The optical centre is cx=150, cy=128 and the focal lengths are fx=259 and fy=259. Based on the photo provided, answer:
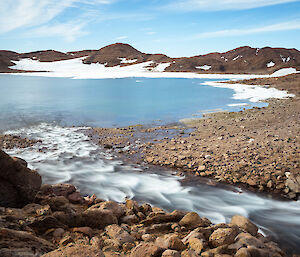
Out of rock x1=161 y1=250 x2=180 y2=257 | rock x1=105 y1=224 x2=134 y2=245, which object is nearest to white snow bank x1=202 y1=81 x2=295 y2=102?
rock x1=105 y1=224 x2=134 y2=245

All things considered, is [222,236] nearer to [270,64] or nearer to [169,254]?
[169,254]

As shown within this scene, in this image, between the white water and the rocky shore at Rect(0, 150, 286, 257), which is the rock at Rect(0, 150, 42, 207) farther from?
the white water

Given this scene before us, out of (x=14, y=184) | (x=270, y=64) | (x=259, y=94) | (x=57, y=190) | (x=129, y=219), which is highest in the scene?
(x=270, y=64)

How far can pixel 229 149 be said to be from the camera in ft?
36.0

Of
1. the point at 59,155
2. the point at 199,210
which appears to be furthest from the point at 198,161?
the point at 59,155

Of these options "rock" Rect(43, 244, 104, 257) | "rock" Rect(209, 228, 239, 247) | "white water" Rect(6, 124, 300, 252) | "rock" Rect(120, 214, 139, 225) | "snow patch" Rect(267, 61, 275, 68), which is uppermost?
"snow patch" Rect(267, 61, 275, 68)

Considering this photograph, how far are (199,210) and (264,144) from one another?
16.4ft

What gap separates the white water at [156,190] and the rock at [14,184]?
2.97m

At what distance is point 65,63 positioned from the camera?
440 ft

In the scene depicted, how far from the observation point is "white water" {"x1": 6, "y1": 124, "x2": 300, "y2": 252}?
734 centimetres

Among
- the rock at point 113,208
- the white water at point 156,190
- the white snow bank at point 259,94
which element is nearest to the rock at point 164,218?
the rock at point 113,208

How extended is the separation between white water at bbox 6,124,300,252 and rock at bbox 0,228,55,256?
449cm

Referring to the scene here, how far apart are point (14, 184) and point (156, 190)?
15.0ft

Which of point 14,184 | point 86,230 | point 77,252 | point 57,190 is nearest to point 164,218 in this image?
point 86,230
